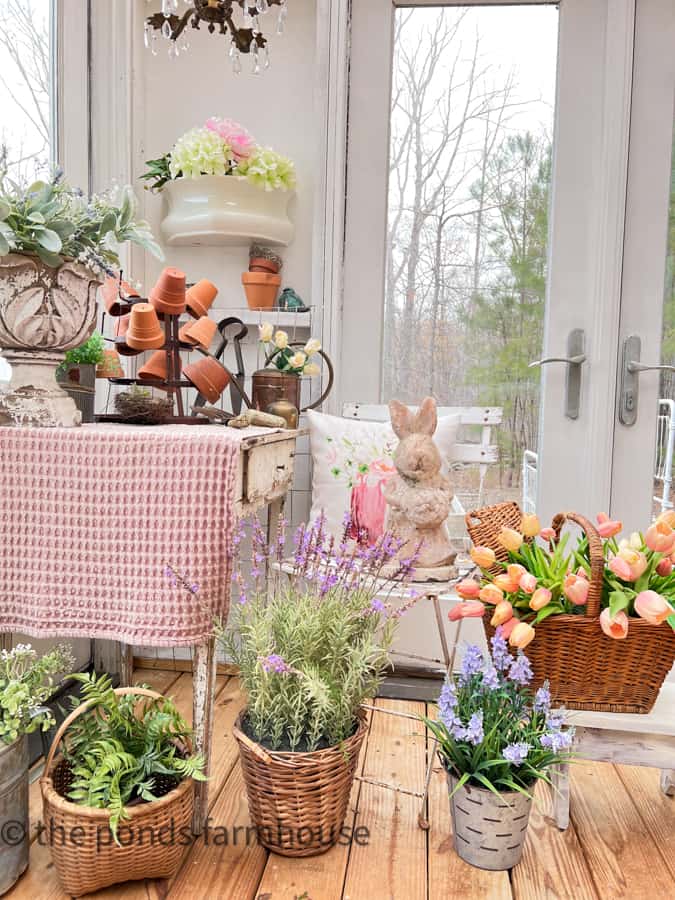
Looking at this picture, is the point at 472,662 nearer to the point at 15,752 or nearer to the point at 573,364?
the point at 15,752

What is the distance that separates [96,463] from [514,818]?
1.03m

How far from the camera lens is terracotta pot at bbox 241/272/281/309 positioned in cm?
230

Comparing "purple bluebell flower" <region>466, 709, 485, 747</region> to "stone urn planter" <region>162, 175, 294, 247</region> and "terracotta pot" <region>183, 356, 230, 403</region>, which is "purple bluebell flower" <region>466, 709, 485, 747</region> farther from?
"stone urn planter" <region>162, 175, 294, 247</region>

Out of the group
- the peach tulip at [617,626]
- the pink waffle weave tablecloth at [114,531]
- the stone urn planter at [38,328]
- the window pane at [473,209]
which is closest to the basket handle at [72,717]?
the pink waffle weave tablecloth at [114,531]

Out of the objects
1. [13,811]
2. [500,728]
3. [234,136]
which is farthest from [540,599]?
[234,136]

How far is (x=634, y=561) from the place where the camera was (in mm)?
1387

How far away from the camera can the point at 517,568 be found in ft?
4.65

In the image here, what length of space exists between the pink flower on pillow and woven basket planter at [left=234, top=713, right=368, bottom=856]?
165 cm

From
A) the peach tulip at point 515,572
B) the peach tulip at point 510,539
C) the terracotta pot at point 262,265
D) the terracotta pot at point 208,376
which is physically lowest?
the peach tulip at point 515,572

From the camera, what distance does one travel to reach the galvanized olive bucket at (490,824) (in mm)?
1336

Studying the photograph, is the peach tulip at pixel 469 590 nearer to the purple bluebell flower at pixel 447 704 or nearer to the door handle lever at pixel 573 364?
the purple bluebell flower at pixel 447 704

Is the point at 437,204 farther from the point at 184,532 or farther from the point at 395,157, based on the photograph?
the point at 184,532

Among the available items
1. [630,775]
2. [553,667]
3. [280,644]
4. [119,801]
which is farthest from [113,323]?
[630,775]

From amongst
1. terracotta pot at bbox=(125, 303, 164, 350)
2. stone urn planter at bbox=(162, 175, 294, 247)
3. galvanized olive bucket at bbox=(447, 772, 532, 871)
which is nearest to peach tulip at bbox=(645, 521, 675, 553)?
galvanized olive bucket at bbox=(447, 772, 532, 871)
